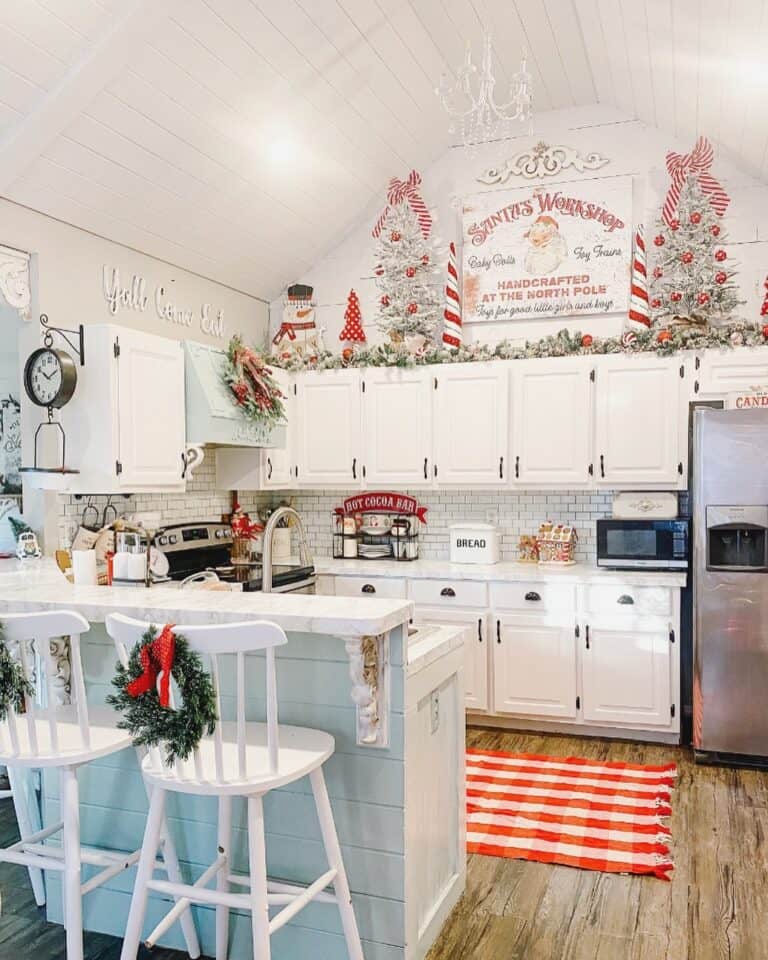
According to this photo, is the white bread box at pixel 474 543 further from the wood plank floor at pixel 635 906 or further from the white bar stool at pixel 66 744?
the white bar stool at pixel 66 744

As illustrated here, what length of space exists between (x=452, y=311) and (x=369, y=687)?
3.27m

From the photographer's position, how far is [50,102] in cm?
327

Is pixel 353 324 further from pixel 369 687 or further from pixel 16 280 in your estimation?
pixel 369 687

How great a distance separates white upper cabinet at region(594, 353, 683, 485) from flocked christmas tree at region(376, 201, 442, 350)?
1.14 meters

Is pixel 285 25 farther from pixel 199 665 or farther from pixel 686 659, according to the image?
pixel 686 659

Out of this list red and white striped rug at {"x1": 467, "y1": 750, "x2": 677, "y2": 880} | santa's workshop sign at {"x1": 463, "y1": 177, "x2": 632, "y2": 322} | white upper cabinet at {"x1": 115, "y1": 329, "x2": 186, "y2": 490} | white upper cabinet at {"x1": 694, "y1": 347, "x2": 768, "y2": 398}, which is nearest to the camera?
red and white striped rug at {"x1": 467, "y1": 750, "x2": 677, "y2": 880}

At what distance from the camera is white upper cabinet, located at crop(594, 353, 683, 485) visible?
14.9 ft

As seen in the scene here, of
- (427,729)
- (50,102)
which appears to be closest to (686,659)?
(427,729)

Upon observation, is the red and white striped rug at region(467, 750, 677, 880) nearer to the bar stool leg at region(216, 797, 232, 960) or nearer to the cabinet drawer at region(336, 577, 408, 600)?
the cabinet drawer at region(336, 577, 408, 600)

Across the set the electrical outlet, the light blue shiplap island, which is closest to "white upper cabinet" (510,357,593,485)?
the light blue shiplap island

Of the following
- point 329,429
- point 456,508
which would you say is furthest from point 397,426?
point 456,508

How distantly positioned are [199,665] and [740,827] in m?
2.53

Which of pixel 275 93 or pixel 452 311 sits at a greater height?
pixel 275 93

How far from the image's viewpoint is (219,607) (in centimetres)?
228
